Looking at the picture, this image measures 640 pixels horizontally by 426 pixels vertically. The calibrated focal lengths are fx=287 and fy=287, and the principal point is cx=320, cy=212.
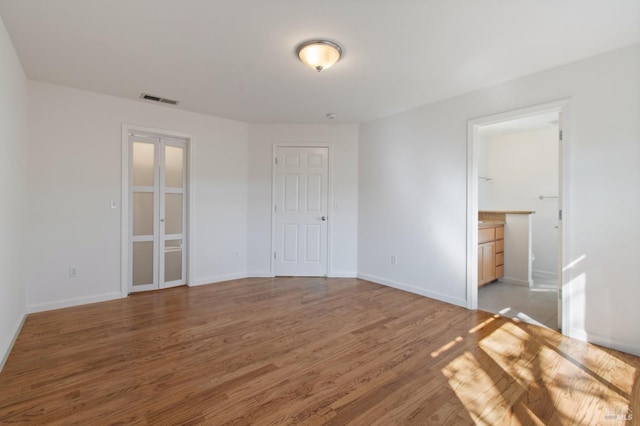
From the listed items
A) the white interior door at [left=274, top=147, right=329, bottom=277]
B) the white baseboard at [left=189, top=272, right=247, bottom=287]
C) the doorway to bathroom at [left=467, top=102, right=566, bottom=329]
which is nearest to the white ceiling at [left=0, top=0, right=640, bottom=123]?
the doorway to bathroom at [left=467, top=102, right=566, bottom=329]

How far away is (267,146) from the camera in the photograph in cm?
486

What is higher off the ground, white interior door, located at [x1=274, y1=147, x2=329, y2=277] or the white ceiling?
the white ceiling

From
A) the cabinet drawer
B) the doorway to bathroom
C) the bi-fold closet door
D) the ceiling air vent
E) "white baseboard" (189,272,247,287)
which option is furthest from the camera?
"white baseboard" (189,272,247,287)

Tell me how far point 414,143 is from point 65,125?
4.35 m

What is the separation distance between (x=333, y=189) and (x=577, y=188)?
309cm

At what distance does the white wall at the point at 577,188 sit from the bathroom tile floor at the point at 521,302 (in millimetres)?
378

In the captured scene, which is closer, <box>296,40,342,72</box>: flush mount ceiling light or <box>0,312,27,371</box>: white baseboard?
<box>0,312,27,371</box>: white baseboard

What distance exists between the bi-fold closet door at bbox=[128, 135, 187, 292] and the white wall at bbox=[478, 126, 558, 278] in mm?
5333

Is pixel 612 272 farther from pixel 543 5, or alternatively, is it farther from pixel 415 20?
pixel 415 20

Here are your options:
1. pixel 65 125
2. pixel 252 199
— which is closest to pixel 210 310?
pixel 252 199

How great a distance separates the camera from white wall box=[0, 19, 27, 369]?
2207 millimetres

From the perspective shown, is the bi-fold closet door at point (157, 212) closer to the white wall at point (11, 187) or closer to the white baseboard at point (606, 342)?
the white wall at point (11, 187)

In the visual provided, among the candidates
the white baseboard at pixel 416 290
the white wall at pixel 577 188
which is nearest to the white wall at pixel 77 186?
the white baseboard at pixel 416 290

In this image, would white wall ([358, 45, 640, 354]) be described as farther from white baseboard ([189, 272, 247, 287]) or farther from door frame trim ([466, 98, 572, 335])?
white baseboard ([189, 272, 247, 287])
